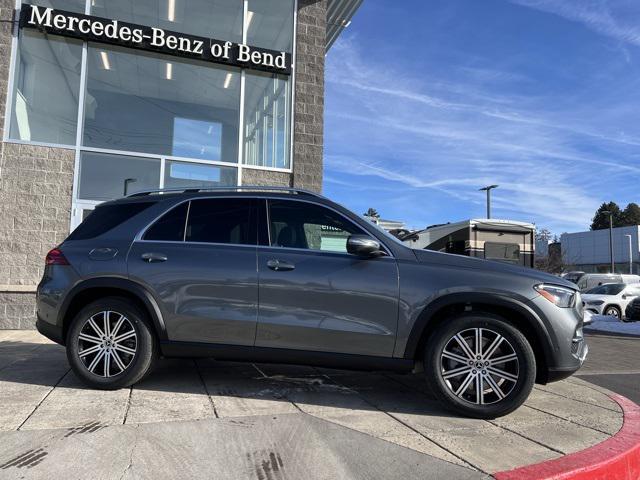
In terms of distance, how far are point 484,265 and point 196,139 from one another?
304 inches

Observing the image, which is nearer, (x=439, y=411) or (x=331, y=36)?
(x=439, y=411)

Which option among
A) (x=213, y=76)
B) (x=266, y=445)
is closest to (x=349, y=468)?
(x=266, y=445)

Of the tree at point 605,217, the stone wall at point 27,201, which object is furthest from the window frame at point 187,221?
the tree at point 605,217

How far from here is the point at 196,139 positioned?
10344 mm

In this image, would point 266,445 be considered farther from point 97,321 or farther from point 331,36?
point 331,36

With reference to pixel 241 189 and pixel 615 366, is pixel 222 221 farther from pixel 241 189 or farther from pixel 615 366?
pixel 615 366

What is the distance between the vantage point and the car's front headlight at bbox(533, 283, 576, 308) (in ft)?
12.8

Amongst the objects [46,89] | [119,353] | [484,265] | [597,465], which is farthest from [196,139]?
[597,465]

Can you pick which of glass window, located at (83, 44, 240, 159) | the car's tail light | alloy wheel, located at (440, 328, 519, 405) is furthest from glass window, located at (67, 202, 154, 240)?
glass window, located at (83, 44, 240, 159)

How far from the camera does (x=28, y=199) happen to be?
29.0 feet

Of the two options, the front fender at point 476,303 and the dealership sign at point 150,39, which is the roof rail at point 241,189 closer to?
the front fender at point 476,303

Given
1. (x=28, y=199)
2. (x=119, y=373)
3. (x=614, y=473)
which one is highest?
(x=28, y=199)

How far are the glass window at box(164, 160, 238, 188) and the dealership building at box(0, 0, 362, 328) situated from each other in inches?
0.8

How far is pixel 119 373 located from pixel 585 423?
3.84 meters
